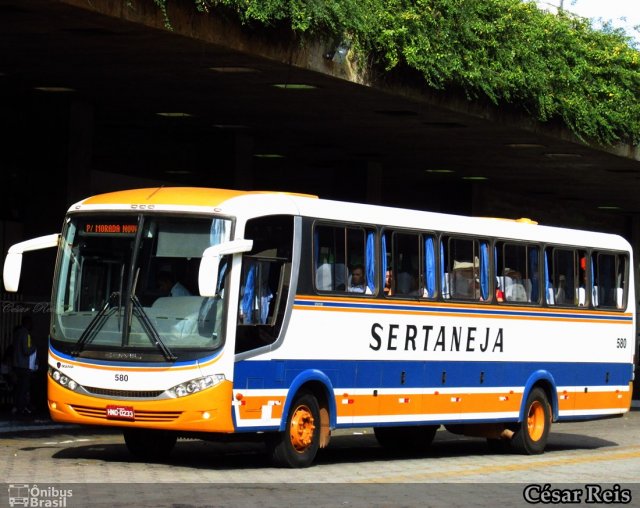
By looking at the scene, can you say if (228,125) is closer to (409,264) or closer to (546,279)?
(546,279)

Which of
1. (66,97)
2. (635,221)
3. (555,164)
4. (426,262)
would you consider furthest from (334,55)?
(635,221)

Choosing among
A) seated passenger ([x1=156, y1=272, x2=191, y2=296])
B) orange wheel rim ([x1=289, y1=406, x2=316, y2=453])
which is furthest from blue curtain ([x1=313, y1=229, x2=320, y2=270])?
seated passenger ([x1=156, y1=272, x2=191, y2=296])

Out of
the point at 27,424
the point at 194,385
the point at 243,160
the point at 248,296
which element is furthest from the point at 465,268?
the point at 243,160

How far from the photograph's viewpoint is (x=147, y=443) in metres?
18.2

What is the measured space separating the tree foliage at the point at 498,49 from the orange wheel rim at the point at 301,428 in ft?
19.7

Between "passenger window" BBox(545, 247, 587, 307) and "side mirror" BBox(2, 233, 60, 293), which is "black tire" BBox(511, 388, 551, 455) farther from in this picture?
"side mirror" BBox(2, 233, 60, 293)

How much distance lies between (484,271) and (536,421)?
2718mm

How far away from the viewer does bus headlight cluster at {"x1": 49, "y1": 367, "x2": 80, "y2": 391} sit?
671 inches

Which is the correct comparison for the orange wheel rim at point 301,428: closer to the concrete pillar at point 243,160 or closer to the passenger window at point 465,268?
the passenger window at point 465,268

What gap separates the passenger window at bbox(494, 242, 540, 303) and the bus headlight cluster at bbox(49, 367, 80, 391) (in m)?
7.09

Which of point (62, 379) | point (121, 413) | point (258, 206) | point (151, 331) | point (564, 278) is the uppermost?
point (258, 206)

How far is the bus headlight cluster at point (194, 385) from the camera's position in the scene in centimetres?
1650

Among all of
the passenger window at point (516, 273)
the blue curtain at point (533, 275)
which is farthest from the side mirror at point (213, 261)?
the blue curtain at point (533, 275)

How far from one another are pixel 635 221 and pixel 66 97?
2927 centimetres
